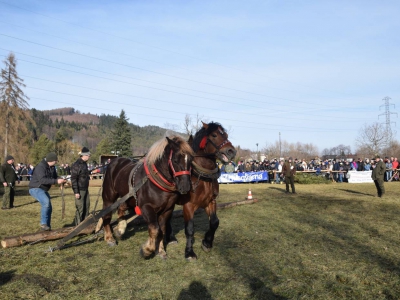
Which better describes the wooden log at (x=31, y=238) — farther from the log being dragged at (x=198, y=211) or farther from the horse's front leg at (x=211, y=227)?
the horse's front leg at (x=211, y=227)

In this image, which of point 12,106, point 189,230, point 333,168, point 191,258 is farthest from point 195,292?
point 12,106

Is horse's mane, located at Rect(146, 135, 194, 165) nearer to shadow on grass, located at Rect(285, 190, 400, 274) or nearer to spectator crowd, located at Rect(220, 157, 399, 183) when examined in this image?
shadow on grass, located at Rect(285, 190, 400, 274)

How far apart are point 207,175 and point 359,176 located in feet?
77.3

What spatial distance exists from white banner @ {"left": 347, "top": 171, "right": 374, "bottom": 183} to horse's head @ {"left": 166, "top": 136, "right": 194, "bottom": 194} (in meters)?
23.8

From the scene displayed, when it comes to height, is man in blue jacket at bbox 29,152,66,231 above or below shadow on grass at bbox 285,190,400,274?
above

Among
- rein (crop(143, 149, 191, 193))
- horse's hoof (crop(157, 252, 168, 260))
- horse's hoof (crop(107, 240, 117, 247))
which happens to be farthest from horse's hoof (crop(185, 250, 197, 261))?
horse's hoof (crop(107, 240, 117, 247))

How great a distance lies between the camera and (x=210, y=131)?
23.5 ft

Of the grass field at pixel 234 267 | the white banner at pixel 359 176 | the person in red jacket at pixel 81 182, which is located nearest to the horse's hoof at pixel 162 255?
the grass field at pixel 234 267

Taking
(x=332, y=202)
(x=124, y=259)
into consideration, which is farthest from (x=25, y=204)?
(x=332, y=202)

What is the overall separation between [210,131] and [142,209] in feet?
6.74

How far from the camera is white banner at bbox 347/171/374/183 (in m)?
26.7

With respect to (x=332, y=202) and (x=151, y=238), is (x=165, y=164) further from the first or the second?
(x=332, y=202)

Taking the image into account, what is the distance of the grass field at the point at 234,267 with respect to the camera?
4773mm

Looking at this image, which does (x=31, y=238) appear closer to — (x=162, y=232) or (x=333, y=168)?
(x=162, y=232)
